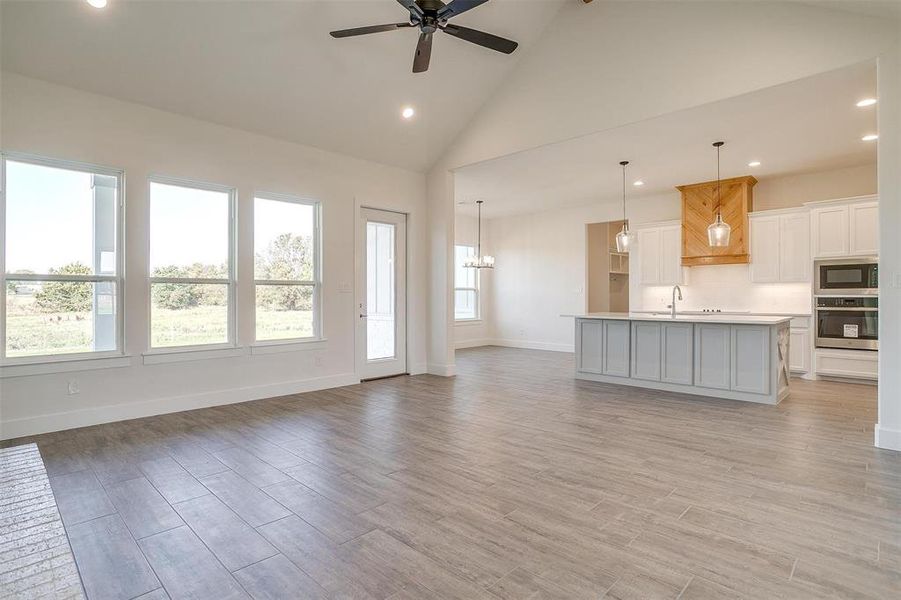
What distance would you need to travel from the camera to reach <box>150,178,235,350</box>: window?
4676mm

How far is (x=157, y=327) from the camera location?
183 inches

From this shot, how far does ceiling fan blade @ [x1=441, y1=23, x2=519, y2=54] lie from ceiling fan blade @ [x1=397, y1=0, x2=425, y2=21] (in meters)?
0.22

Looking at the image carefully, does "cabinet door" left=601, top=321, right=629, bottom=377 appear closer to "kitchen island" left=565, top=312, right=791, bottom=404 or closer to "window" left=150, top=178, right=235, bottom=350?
"kitchen island" left=565, top=312, right=791, bottom=404

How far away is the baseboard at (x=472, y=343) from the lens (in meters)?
10.3

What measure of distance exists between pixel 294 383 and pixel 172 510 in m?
3.09

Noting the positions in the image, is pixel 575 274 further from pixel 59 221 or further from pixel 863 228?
pixel 59 221

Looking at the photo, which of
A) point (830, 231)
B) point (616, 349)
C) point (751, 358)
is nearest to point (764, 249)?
point (830, 231)

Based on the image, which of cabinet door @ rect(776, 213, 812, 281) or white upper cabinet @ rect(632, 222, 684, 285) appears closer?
cabinet door @ rect(776, 213, 812, 281)

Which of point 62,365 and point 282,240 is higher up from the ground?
point 282,240

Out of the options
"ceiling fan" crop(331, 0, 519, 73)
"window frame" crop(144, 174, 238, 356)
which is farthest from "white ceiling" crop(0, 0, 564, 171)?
"ceiling fan" crop(331, 0, 519, 73)

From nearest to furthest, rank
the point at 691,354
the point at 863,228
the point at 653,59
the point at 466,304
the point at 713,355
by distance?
the point at 653,59
the point at 713,355
the point at 691,354
the point at 863,228
the point at 466,304

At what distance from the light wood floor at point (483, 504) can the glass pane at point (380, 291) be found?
2.01 m

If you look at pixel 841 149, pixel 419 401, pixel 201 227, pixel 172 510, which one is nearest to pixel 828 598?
pixel 172 510

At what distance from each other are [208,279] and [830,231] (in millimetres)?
8081
